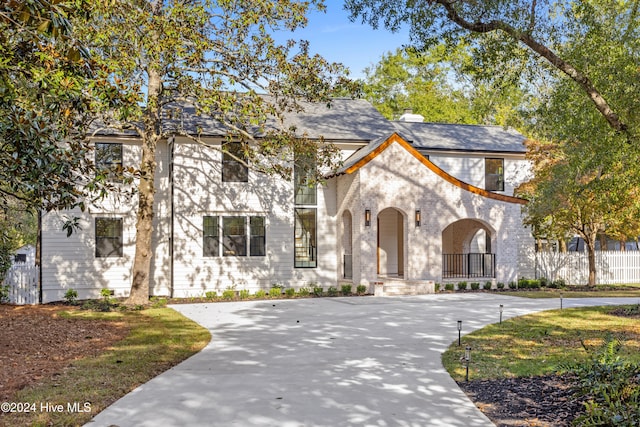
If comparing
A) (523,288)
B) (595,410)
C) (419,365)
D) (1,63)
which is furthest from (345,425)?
(523,288)

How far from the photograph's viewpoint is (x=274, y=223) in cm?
2322

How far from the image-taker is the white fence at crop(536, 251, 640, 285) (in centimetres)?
2698

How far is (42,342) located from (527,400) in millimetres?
8880

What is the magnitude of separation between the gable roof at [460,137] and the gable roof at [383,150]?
3.17m

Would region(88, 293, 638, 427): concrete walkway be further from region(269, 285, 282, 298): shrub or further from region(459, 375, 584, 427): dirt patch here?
region(269, 285, 282, 298): shrub

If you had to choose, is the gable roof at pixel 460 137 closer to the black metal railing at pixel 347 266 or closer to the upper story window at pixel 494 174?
the upper story window at pixel 494 174

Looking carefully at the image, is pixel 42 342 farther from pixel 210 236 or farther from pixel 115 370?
pixel 210 236

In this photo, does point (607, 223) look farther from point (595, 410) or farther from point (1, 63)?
point (1, 63)

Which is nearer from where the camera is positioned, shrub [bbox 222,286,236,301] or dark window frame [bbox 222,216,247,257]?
shrub [bbox 222,286,236,301]

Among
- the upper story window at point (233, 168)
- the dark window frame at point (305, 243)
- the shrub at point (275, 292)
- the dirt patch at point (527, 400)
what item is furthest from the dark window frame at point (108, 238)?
the dirt patch at point (527, 400)

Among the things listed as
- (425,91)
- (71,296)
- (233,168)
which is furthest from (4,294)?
(425,91)

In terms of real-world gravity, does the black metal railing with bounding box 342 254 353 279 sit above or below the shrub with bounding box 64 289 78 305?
above

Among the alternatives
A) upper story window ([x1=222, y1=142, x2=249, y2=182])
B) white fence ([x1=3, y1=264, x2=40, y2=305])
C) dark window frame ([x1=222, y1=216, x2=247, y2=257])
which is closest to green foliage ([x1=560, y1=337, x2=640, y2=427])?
dark window frame ([x1=222, y1=216, x2=247, y2=257])

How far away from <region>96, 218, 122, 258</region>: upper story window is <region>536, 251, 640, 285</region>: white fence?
58.1 ft
